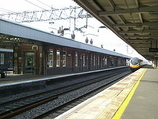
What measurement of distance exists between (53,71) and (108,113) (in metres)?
18.7

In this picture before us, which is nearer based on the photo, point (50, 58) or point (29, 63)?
point (29, 63)

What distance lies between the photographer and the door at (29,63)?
22.4 m

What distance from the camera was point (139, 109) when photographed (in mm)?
5797

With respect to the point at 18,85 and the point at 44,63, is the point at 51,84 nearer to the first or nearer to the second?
the point at 18,85

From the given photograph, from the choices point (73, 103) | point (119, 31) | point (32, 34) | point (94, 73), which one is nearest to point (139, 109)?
point (73, 103)

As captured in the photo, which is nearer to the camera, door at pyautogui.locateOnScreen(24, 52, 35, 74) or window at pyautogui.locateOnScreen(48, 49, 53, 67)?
door at pyautogui.locateOnScreen(24, 52, 35, 74)

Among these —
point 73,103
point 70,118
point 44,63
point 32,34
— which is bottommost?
point 73,103

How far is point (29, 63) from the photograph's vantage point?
2269 cm

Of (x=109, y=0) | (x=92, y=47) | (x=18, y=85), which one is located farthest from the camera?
(x=92, y=47)

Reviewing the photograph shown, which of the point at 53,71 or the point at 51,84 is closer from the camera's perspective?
the point at 51,84

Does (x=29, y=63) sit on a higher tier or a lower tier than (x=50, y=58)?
lower

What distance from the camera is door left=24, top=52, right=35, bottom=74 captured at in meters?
22.4

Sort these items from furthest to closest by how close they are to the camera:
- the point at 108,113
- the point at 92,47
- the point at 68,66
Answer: the point at 92,47 < the point at 68,66 < the point at 108,113

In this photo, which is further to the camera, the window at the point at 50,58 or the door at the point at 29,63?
the window at the point at 50,58
